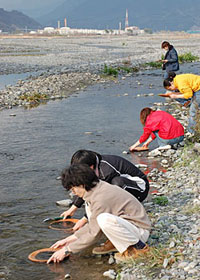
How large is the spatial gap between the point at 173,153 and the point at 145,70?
20.0 m

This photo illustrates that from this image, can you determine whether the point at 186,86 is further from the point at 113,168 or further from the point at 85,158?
the point at 85,158

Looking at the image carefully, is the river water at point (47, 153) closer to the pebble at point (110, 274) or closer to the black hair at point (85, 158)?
the pebble at point (110, 274)

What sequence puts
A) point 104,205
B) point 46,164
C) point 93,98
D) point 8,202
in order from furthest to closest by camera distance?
point 93,98, point 46,164, point 8,202, point 104,205

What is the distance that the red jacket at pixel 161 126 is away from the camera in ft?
30.9

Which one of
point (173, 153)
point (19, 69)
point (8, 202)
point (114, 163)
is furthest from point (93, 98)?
point (19, 69)

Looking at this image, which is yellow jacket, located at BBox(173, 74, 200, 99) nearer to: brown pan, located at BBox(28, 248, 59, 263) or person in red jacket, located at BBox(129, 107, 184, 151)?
person in red jacket, located at BBox(129, 107, 184, 151)

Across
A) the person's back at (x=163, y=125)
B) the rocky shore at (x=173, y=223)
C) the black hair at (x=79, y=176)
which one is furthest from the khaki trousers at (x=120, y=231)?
the person's back at (x=163, y=125)

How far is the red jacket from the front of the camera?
9.41m

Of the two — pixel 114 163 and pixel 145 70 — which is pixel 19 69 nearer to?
pixel 145 70

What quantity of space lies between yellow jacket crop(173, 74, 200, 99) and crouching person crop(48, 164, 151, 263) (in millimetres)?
5658

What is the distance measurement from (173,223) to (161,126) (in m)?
3.85

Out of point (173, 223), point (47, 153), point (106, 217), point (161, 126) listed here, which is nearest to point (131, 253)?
point (106, 217)

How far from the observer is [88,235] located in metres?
5.02

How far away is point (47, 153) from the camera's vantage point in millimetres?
10156
